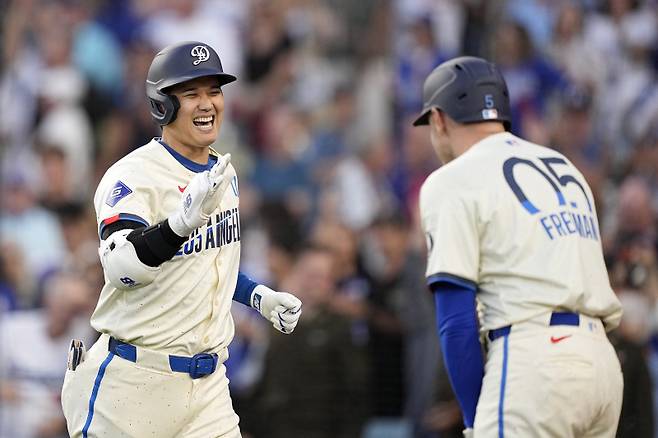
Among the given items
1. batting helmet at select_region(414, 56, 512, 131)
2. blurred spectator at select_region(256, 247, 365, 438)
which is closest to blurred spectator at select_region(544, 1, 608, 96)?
blurred spectator at select_region(256, 247, 365, 438)

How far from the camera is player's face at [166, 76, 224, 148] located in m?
5.04

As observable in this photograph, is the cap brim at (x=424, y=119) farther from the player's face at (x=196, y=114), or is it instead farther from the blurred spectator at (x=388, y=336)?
the blurred spectator at (x=388, y=336)

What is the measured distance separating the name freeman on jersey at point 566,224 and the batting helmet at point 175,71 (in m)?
1.47

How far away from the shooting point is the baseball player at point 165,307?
15.9ft

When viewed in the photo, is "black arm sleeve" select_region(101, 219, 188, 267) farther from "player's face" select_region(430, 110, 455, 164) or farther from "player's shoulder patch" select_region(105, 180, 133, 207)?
"player's face" select_region(430, 110, 455, 164)

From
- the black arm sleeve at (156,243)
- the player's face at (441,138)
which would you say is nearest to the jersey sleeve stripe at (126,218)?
the black arm sleeve at (156,243)

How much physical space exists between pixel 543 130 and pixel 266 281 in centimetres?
250

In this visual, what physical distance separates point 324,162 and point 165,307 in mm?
5890

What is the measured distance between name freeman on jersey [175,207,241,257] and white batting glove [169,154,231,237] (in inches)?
15.4

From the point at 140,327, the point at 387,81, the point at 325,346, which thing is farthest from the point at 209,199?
the point at 387,81

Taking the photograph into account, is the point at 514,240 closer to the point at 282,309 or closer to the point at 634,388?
the point at 282,309

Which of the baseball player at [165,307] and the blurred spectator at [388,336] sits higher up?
the baseball player at [165,307]

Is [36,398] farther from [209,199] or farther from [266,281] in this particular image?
[209,199]

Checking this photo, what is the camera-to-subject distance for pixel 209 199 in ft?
14.7
